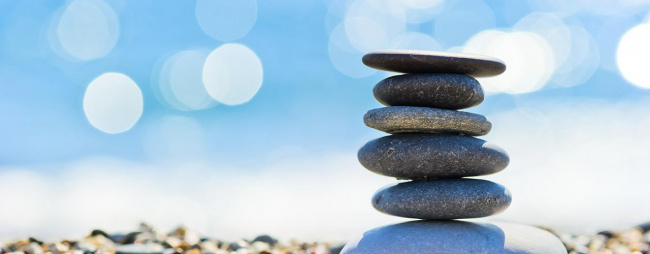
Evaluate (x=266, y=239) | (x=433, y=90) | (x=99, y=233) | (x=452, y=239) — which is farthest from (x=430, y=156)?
(x=99, y=233)

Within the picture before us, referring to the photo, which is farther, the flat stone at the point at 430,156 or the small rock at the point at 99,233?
Answer: the small rock at the point at 99,233

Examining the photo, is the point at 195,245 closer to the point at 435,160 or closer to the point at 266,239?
the point at 266,239

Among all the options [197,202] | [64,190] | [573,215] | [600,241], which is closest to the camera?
[600,241]

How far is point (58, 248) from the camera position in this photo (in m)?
6.33

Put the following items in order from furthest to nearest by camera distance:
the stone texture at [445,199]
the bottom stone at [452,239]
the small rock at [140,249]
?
1. the small rock at [140,249]
2. the stone texture at [445,199]
3. the bottom stone at [452,239]

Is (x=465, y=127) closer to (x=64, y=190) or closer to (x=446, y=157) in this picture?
(x=446, y=157)

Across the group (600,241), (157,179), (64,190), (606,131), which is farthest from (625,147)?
(64,190)

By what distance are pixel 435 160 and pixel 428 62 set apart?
A: 73 centimetres

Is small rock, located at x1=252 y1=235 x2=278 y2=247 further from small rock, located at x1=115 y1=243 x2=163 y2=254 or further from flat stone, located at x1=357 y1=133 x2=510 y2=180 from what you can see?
flat stone, located at x1=357 y1=133 x2=510 y2=180

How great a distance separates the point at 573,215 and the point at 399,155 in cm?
547

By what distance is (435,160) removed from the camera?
15.9 ft

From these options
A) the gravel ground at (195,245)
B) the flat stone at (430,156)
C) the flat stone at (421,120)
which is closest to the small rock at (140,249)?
the gravel ground at (195,245)

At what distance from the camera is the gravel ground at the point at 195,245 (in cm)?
622

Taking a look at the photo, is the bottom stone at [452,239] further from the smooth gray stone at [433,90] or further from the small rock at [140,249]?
the small rock at [140,249]
